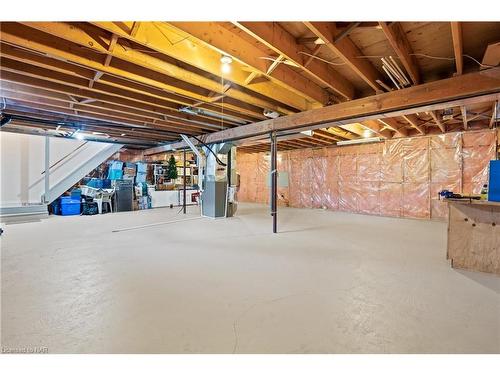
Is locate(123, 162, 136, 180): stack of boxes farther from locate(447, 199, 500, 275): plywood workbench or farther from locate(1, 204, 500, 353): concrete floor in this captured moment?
locate(447, 199, 500, 275): plywood workbench

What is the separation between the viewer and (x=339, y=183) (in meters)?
7.21

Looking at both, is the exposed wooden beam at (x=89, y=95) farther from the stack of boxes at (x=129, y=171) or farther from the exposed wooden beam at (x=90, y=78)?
the stack of boxes at (x=129, y=171)

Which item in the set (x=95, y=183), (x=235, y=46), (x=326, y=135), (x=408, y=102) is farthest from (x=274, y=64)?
(x=95, y=183)

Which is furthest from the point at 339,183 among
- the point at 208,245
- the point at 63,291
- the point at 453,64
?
the point at 63,291

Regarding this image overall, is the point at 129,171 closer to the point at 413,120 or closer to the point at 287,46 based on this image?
the point at 287,46

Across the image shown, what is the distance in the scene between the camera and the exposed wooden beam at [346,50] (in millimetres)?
1907

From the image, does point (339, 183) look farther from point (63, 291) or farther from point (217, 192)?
point (63, 291)

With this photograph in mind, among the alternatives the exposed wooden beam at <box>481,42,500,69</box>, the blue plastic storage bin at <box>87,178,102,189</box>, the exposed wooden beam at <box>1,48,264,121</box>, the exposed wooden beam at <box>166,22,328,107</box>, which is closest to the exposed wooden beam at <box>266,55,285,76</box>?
the exposed wooden beam at <box>166,22,328,107</box>

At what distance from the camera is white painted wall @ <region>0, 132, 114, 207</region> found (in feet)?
20.2

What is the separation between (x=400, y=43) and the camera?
7.04 feet

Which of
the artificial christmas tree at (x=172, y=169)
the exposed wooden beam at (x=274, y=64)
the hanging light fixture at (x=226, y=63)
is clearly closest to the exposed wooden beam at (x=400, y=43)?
the exposed wooden beam at (x=274, y=64)

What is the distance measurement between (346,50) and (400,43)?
465mm

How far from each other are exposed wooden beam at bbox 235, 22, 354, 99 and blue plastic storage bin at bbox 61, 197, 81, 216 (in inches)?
270

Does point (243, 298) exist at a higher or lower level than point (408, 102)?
lower
